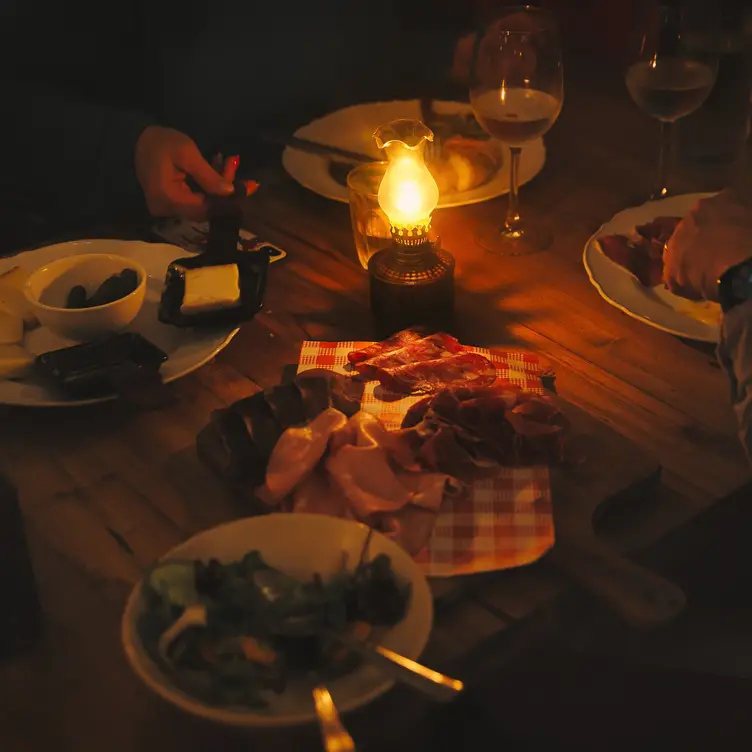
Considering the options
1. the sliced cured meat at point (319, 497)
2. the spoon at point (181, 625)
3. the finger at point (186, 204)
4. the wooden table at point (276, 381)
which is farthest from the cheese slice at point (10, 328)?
the spoon at point (181, 625)

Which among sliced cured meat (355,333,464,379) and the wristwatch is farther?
sliced cured meat (355,333,464,379)

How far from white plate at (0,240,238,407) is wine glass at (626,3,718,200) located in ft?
2.53

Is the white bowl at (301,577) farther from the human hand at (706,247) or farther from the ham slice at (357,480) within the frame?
the human hand at (706,247)

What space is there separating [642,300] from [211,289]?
1.91ft

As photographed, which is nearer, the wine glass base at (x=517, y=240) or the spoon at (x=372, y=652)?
the spoon at (x=372, y=652)

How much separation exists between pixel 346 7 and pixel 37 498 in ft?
5.63

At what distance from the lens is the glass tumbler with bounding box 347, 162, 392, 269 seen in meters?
1.34

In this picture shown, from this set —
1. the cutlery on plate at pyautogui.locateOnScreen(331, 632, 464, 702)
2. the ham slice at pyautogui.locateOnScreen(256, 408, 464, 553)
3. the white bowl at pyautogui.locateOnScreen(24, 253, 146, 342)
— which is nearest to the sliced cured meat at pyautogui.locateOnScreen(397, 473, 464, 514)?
the ham slice at pyautogui.locateOnScreen(256, 408, 464, 553)

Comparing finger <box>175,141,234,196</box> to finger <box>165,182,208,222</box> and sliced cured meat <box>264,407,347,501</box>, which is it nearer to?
finger <box>165,182,208,222</box>

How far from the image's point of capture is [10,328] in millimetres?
1212

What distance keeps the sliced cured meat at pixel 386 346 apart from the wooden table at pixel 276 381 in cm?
9

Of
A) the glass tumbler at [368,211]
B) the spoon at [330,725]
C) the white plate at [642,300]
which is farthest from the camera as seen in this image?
the glass tumbler at [368,211]

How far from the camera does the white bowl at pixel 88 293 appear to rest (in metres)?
1.16

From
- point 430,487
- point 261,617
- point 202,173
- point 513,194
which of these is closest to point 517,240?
point 513,194
